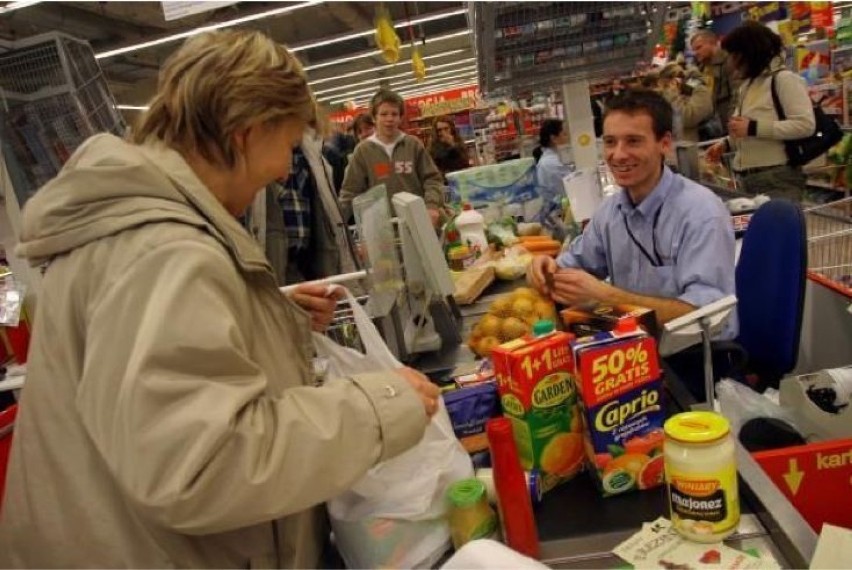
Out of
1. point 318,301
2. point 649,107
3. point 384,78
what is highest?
point 384,78

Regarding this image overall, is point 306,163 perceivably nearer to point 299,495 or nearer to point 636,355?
point 636,355

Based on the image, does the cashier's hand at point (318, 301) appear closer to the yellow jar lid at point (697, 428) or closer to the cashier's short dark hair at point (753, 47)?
the yellow jar lid at point (697, 428)

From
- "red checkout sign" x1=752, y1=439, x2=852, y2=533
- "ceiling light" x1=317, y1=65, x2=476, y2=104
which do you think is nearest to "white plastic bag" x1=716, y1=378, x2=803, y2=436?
"red checkout sign" x1=752, y1=439, x2=852, y2=533

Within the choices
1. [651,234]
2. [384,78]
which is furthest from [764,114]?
A: [384,78]

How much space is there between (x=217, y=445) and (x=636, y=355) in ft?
2.53

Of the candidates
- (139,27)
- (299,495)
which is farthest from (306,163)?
(139,27)

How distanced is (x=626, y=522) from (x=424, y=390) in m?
0.46

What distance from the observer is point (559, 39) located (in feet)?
9.86

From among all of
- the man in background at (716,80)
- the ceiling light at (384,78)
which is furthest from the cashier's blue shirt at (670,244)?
the ceiling light at (384,78)

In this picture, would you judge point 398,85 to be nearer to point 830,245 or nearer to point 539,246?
point 539,246

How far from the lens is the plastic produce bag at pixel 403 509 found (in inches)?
44.3

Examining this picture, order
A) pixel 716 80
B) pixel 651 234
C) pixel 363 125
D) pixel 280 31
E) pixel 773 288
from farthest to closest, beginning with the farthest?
1. pixel 280 31
2. pixel 363 125
3. pixel 716 80
4. pixel 651 234
5. pixel 773 288

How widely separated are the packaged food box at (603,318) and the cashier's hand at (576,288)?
0.40 m

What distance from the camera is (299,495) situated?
89 cm
